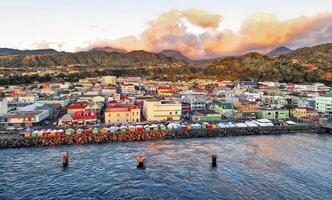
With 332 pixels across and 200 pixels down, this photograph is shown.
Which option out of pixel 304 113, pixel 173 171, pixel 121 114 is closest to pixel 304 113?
pixel 304 113

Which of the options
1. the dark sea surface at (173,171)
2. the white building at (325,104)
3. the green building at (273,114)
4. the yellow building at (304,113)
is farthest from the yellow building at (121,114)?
the white building at (325,104)

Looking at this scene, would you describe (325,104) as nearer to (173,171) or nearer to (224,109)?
(224,109)

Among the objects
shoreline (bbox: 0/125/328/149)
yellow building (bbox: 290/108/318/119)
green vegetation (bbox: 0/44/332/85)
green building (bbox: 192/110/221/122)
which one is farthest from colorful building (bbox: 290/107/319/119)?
green vegetation (bbox: 0/44/332/85)

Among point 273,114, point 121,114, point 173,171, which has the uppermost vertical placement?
point 121,114

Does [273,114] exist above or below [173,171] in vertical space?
above

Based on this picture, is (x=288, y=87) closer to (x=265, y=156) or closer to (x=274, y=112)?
(x=274, y=112)

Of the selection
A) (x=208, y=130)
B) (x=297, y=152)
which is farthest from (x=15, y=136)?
(x=297, y=152)

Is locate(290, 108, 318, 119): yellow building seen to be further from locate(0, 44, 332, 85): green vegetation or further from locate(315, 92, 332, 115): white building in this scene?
locate(0, 44, 332, 85): green vegetation

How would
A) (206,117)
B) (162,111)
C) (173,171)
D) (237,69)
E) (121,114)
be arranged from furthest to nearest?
(237,69), (206,117), (162,111), (121,114), (173,171)
